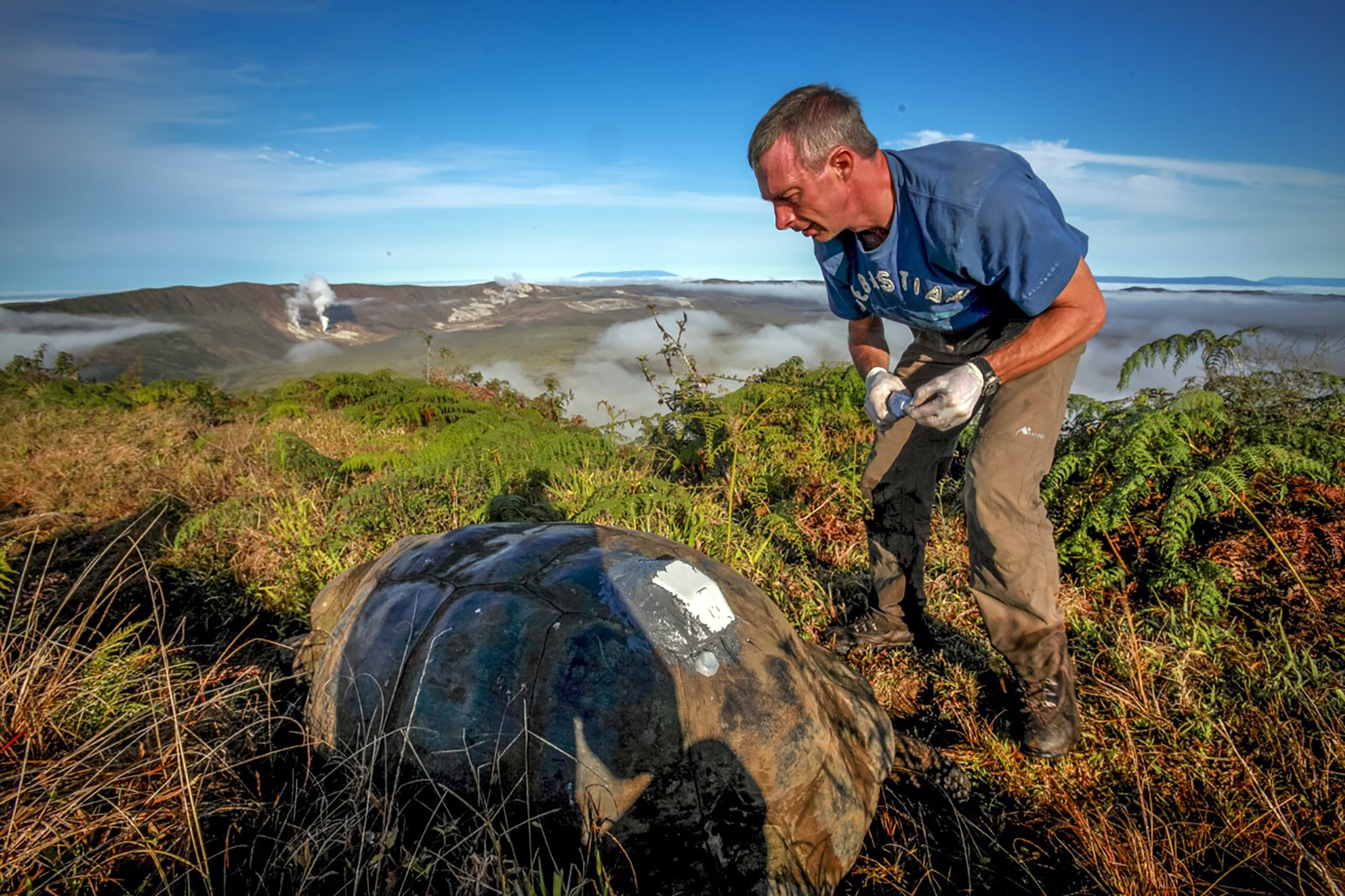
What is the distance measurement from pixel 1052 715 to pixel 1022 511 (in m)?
0.84

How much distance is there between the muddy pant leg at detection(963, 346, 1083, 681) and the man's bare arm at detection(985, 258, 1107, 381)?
0.13 m

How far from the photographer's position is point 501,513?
419 centimetres

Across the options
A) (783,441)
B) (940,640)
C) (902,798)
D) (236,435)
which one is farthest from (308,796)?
(236,435)

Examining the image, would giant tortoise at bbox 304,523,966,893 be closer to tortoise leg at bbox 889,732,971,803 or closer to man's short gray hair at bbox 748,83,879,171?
tortoise leg at bbox 889,732,971,803

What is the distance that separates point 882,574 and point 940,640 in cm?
48

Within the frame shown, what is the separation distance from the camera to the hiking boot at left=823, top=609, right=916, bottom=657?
3428mm

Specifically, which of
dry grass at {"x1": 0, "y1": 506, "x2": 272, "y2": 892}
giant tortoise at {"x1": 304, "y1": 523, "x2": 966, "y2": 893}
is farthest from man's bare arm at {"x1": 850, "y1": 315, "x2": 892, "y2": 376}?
dry grass at {"x1": 0, "y1": 506, "x2": 272, "y2": 892}

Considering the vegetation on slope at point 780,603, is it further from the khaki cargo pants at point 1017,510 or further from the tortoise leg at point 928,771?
the khaki cargo pants at point 1017,510

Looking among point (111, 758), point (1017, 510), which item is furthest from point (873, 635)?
point (111, 758)

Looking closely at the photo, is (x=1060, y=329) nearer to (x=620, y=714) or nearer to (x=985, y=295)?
(x=985, y=295)

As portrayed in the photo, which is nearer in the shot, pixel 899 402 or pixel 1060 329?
pixel 1060 329

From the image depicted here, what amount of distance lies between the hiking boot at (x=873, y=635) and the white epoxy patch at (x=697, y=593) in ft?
5.00

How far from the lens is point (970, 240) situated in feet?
8.20

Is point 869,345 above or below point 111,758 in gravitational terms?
above
